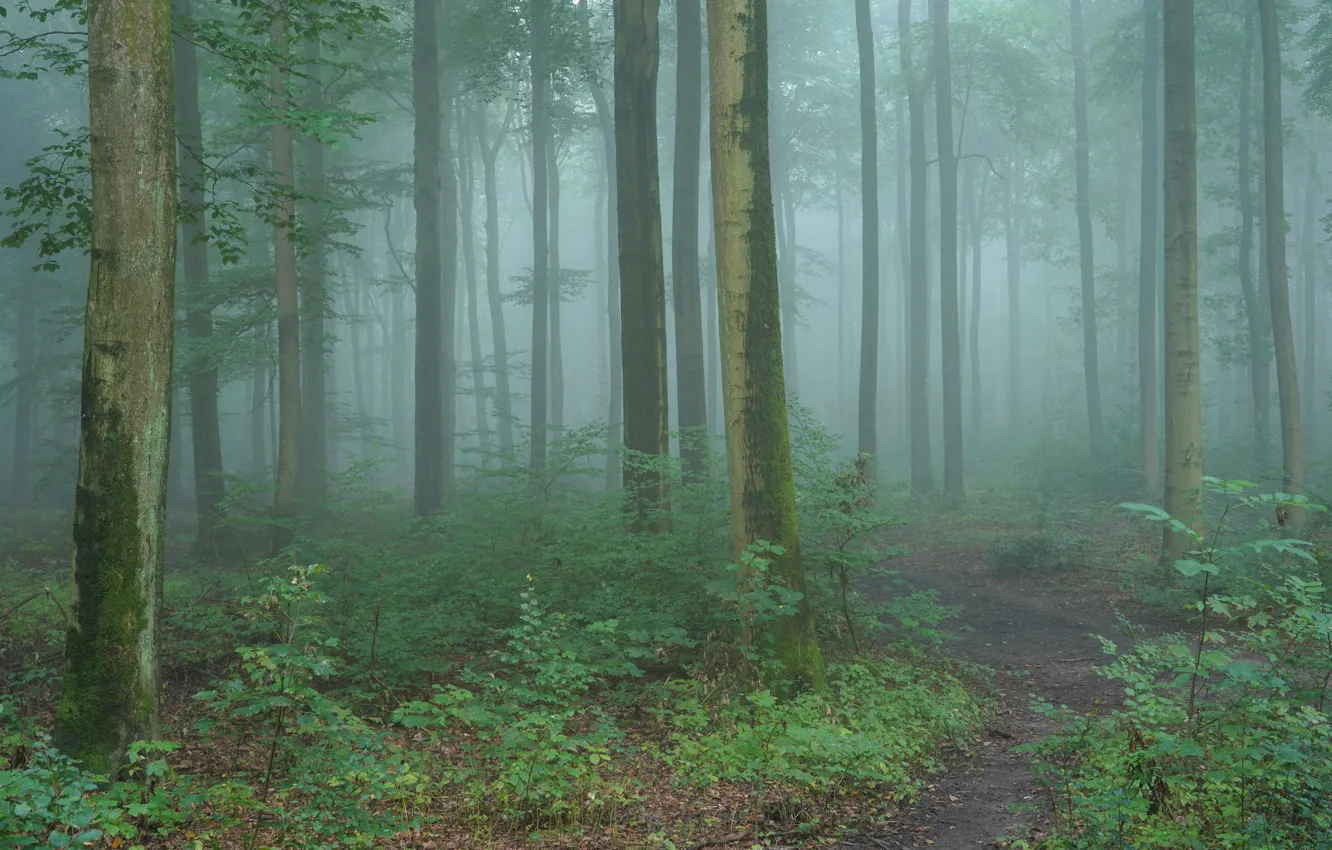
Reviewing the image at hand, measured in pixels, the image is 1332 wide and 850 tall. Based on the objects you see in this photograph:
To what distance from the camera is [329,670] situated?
443cm

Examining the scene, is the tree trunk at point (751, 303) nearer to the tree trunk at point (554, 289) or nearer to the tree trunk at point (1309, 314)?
the tree trunk at point (554, 289)

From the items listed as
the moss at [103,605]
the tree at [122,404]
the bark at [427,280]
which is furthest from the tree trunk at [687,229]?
the moss at [103,605]

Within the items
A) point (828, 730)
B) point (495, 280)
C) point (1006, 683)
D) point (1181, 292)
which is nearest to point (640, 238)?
point (1006, 683)

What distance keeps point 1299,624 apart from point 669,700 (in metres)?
4.62

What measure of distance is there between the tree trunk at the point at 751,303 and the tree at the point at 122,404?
13.8 ft

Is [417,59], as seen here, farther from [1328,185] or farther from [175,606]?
[1328,185]

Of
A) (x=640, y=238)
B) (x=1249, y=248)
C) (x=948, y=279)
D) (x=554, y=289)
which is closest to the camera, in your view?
(x=640, y=238)

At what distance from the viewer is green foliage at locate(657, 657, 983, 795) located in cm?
595

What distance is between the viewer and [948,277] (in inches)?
944

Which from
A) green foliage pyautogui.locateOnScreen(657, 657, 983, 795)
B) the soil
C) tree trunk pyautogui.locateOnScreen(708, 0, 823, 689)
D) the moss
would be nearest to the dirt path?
the soil

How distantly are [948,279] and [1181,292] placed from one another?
1149 cm

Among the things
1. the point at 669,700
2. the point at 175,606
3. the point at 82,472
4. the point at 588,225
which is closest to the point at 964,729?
the point at 669,700

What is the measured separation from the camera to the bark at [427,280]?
17344mm

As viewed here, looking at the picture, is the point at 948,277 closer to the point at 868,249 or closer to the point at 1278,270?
the point at 868,249
